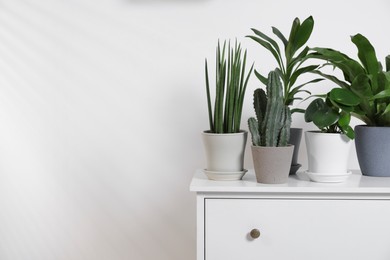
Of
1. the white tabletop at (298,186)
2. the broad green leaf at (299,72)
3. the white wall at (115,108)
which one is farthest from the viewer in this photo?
the white wall at (115,108)

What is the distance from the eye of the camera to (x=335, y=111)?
121 centimetres

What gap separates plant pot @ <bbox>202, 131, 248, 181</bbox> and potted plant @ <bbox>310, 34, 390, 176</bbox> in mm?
271

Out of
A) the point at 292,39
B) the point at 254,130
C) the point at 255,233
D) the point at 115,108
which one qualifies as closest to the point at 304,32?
the point at 292,39

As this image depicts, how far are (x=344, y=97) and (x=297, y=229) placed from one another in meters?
0.31

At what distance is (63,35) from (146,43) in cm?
26

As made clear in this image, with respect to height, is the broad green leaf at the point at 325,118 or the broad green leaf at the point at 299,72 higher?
the broad green leaf at the point at 299,72

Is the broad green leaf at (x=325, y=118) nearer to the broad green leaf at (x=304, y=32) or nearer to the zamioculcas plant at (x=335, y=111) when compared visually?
the zamioculcas plant at (x=335, y=111)

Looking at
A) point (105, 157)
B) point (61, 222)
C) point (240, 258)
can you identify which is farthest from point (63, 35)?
point (240, 258)

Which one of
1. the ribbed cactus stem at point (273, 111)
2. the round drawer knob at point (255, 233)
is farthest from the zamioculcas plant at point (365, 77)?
the round drawer knob at point (255, 233)

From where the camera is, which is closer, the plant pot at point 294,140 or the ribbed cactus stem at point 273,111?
the ribbed cactus stem at point 273,111

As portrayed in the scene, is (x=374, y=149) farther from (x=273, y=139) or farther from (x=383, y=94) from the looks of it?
(x=273, y=139)

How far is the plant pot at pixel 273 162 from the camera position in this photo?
120cm

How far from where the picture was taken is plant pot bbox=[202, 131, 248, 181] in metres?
1.24

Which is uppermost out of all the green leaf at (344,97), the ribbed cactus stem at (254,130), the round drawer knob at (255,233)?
the green leaf at (344,97)
